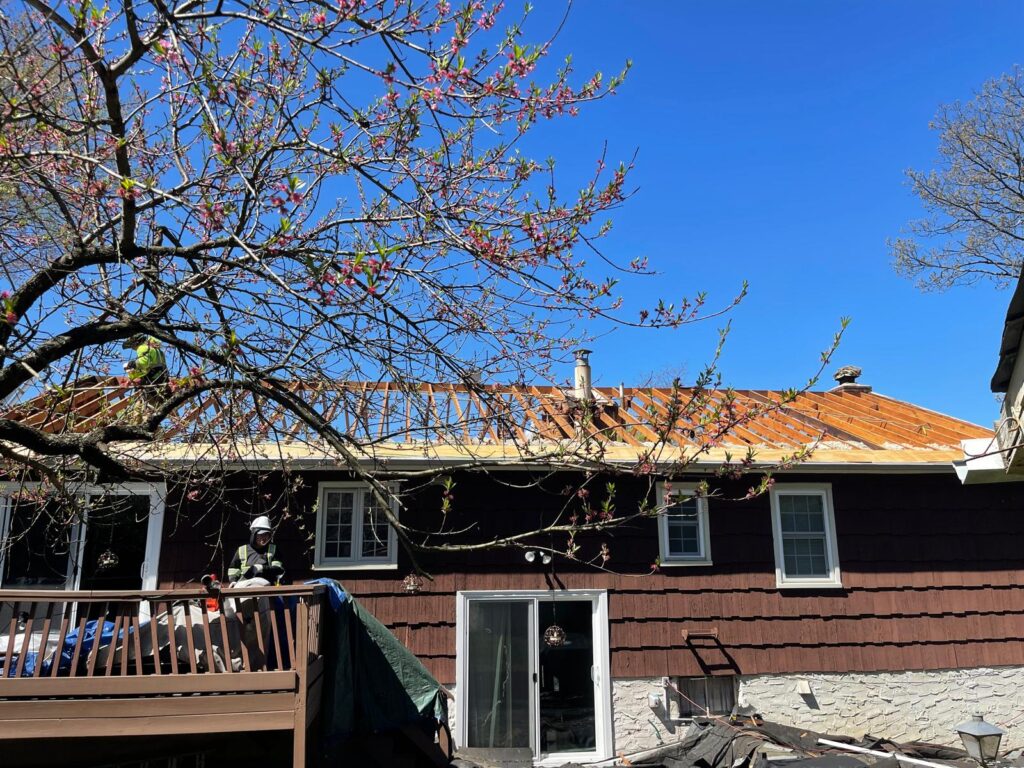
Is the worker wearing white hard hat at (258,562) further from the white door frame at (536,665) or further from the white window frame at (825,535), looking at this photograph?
the white window frame at (825,535)

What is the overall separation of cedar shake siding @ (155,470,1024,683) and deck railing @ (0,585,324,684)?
2750mm

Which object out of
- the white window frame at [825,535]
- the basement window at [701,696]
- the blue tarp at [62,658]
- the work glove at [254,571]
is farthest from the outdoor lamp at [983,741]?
the blue tarp at [62,658]

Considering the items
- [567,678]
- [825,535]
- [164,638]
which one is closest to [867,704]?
[825,535]

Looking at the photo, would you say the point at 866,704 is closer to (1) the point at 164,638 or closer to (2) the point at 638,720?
(2) the point at 638,720

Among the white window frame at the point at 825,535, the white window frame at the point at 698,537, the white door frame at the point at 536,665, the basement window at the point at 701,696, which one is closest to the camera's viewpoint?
the white door frame at the point at 536,665

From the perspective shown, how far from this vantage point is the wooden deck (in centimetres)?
575

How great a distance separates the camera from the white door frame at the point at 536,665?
9.29m

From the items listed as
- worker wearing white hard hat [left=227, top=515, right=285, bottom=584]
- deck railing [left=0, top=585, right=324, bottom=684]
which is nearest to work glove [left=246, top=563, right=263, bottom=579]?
worker wearing white hard hat [left=227, top=515, right=285, bottom=584]

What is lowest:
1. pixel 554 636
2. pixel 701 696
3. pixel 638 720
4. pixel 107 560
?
pixel 638 720

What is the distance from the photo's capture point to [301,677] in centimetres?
598

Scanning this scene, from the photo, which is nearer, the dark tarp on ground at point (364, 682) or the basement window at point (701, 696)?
the dark tarp on ground at point (364, 682)

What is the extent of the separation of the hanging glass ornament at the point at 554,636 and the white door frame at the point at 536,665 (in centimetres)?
16

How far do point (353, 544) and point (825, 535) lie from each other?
6324 millimetres

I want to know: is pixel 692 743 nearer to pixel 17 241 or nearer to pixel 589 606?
pixel 589 606
